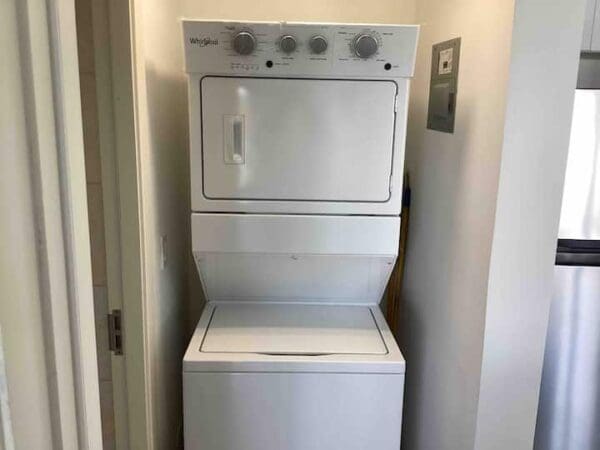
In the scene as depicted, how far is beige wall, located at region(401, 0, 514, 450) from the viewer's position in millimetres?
1500

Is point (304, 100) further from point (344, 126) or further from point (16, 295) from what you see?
point (16, 295)

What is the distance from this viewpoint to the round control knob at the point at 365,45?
66.6 inches

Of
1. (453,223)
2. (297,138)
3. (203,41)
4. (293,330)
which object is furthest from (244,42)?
(293,330)

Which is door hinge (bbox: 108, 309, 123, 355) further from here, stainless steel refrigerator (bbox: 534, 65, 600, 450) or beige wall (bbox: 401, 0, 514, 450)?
stainless steel refrigerator (bbox: 534, 65, 600, 450)

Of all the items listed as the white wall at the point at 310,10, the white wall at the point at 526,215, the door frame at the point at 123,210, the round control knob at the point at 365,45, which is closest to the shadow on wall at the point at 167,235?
the door frame at the point at 123,210

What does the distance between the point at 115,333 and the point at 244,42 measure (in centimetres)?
94

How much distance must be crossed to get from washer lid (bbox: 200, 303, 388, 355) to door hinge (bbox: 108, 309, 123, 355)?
0.28 meters

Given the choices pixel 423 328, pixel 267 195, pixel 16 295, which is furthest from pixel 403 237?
pixel 16 295

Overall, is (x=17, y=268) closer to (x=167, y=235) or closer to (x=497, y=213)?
(x=497, y=213)

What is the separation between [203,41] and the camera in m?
1.69

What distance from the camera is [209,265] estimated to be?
1.96 m

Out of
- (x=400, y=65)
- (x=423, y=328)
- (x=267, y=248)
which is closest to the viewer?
(x=400, y=65)

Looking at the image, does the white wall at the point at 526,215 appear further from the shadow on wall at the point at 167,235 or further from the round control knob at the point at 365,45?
the shadow on wall at the point at 167,235

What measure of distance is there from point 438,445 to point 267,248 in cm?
89
